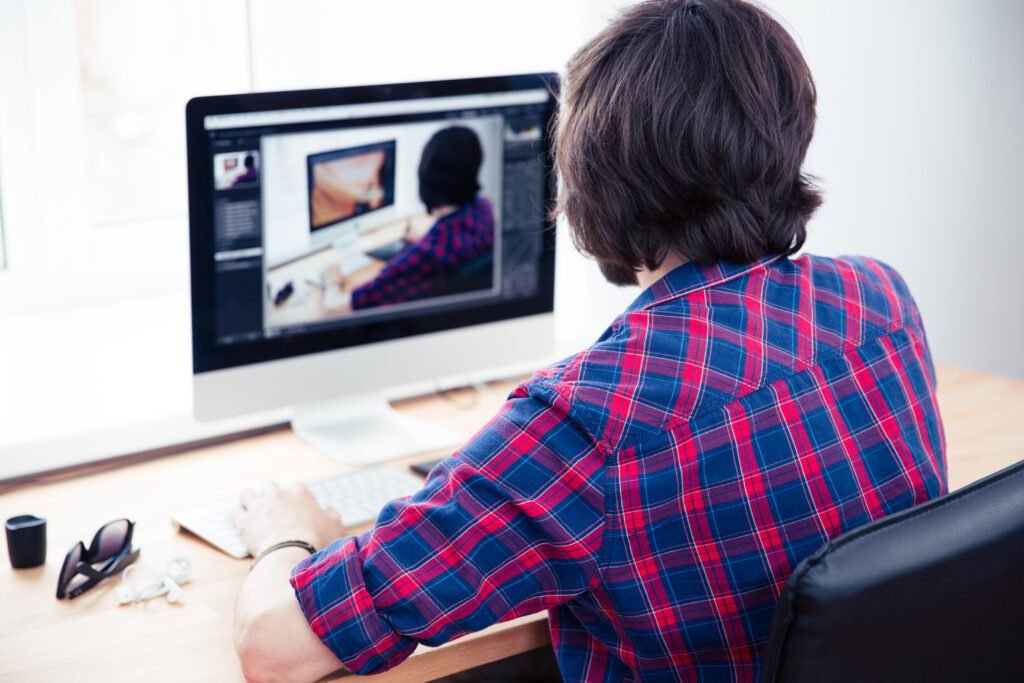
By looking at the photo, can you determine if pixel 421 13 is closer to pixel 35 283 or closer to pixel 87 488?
pixel 35 283

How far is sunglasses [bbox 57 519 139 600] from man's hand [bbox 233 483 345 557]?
131mm

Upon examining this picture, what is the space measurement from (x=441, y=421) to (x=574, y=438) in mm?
824

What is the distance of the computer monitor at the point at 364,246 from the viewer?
1451mm

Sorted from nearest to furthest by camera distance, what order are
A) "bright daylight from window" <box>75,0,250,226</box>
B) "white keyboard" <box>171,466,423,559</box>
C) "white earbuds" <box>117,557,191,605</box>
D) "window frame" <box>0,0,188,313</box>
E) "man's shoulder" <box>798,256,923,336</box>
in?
1. "man's shoulder" <box>798,256,923,336</box>
2. "white earbuds" <box>117,557,191,605</box>
3. "white keyboard" <box>171,466,423,559</box>
4. "window frame" <box>0,0,188,313</box>
5. "bright daylight from window" <box>75,0,250,226</box>

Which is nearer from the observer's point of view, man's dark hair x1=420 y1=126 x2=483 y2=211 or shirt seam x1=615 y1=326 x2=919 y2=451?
shirt seam x1=615 y1=326 x2=919 y2=451

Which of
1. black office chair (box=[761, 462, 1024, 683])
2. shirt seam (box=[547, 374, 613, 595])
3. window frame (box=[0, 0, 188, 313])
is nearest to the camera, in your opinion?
black office chair (box=[761, 462, 1024, 683])

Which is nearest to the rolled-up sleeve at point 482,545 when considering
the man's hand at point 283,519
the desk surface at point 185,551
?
the desk surface at point 185,551

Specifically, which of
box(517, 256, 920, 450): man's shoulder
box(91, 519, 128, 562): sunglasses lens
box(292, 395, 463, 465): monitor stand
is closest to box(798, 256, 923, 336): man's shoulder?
box(517, 256, 920, 450): man's shoulder

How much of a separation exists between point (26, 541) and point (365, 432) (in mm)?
516

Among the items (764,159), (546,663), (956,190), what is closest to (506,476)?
(764,159)

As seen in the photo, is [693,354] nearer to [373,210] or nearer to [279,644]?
[279,644]

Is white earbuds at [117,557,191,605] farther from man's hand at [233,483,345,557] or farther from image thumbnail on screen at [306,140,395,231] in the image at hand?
image thumbnail on screen at [306,140,395,231]

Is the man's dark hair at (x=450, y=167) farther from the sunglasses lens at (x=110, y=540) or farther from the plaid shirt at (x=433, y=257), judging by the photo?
the sunglasses lens at (x=110, y=540)

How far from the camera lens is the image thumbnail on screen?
1500 millimetres
